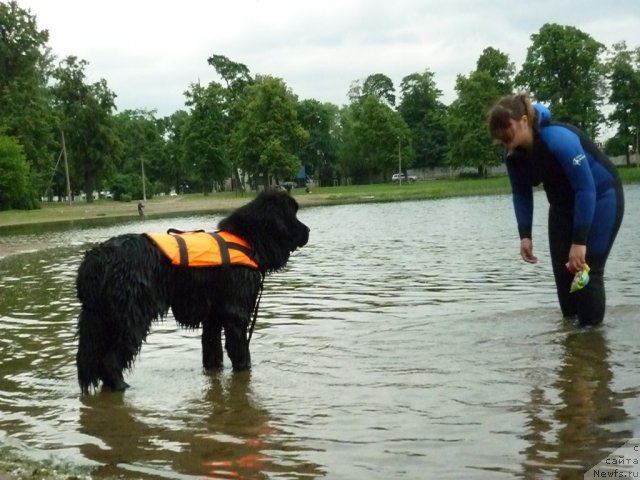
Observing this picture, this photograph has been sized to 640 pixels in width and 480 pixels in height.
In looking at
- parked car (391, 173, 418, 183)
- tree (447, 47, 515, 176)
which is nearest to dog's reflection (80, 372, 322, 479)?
Answer: tree (447, 47, 515, 176)

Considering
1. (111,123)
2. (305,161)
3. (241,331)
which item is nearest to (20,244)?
(241,331)

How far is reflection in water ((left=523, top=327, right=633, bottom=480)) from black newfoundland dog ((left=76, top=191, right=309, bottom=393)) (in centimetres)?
244

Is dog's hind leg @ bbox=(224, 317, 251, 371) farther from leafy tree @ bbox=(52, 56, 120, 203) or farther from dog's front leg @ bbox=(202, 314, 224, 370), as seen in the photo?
leafy tree @ bbox=(52, 56, 120, 203)

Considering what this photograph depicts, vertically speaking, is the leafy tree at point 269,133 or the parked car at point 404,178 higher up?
the leafy tree at point 269,133

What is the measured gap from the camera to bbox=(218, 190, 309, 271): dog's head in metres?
6.81

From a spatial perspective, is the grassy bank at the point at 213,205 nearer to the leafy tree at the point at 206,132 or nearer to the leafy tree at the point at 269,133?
the leafy tree at the point at 269,133

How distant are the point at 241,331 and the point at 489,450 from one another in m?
2.81

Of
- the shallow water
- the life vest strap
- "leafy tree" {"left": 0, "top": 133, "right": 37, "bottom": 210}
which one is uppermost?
"leafy tree" {"left": 0, "top": 133, "right": 37, "bottom": 210}

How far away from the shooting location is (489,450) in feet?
14.3

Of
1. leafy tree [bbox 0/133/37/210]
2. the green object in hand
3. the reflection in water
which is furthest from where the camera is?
leafy tree [bbox 0/133/37/210]

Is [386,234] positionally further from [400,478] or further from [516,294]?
[400,478]

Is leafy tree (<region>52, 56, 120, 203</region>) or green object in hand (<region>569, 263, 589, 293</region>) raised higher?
leafy tree (<region>52, 56, 120, 203</region>)

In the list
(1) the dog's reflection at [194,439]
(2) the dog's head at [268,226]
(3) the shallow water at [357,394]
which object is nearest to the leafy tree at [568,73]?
(3) the shallow water at [357,394]

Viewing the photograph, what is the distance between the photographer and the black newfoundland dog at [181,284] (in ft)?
20.1
